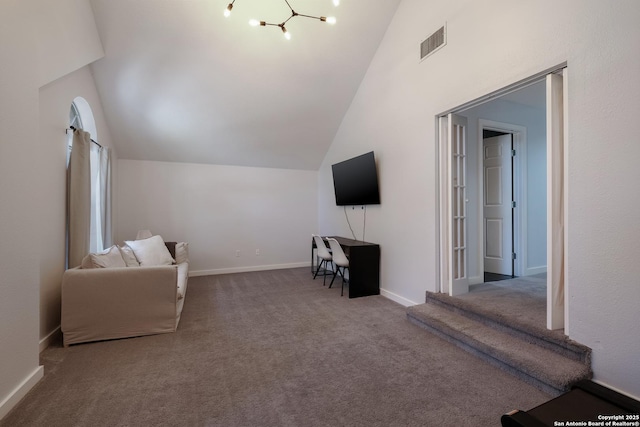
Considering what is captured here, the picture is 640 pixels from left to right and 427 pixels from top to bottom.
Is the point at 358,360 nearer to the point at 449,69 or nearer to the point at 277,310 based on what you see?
the point at 277,310

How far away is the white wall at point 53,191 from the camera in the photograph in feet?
7.88

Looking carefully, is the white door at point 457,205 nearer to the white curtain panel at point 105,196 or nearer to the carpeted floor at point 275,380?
the carpeted floor at point 275,380

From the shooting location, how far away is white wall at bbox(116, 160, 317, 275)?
496 cm

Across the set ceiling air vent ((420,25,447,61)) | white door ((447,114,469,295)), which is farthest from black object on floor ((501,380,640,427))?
ceiling air vent ((420,25,447,61))

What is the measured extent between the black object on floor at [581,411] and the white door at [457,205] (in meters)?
1.46

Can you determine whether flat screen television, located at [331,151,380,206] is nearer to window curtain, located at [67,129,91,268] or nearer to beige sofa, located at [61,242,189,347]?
beige sofa, located at [61,242,189,347]

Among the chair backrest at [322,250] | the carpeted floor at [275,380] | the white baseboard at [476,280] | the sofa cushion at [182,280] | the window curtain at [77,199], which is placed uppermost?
the window curtain at [77,199]

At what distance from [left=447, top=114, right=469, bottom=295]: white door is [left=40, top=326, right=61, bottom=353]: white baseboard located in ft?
12.4

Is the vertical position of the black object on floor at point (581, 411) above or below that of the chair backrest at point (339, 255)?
below

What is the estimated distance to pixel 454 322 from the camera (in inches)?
102

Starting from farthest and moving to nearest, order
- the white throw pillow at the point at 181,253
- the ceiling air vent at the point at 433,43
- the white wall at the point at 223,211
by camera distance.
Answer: the white wall at the point at 223,211 < the white throw pillow at the point at 181,253 < the ceiling air vent at the point at 433,43

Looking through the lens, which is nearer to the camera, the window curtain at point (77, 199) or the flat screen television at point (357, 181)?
the window curtain at point (77, 199)

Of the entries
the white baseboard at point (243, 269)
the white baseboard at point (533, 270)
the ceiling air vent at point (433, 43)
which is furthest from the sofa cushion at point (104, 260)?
the white baseboard at point (533, 270)

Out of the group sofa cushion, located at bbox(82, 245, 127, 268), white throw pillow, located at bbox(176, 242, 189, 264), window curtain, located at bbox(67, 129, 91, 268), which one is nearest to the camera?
sofa cushion, located at bbox(82, 245, 127, 268)
